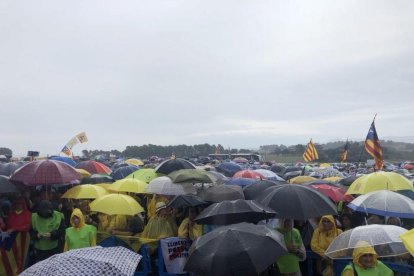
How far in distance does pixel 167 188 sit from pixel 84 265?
5145 millimetres

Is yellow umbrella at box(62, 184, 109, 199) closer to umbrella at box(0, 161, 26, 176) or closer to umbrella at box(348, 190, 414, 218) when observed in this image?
umbrella at box(0, 161, 26, 176)

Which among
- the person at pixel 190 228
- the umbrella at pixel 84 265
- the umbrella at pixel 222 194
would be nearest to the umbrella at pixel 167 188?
the umbrella at pixel 222 194

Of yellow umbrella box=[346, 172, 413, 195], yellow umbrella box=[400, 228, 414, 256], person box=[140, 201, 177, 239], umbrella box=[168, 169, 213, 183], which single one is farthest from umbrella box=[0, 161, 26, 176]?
yellow umbrella box=[400, 228, 414, 256]

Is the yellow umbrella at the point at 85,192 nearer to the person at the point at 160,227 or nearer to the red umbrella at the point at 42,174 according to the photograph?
the red umbrella at the point at 42,174

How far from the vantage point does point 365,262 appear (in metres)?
4.68

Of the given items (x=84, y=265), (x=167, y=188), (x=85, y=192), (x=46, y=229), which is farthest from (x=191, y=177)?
(x=84, y=265)

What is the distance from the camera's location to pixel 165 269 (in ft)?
22.8

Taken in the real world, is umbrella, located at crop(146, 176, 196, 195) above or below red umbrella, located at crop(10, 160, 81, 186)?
below

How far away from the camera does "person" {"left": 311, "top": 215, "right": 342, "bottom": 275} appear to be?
20.9 ft

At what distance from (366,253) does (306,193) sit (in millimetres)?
1834

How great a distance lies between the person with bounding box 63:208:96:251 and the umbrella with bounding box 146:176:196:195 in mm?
1900

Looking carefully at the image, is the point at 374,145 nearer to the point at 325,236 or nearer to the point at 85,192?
the point at 325,236

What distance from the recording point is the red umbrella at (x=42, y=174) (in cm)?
787

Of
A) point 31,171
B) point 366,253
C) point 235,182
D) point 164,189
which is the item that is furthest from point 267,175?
point 366,253
